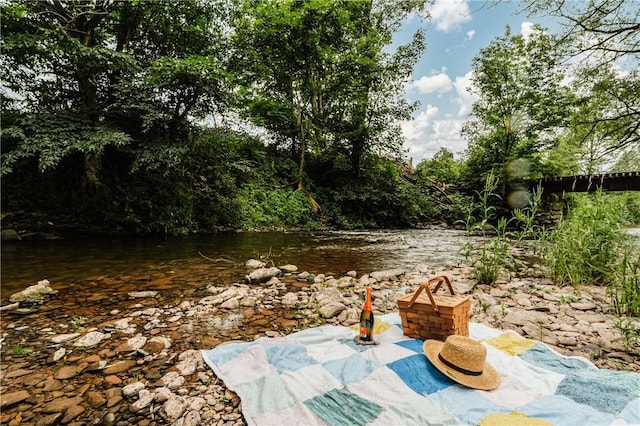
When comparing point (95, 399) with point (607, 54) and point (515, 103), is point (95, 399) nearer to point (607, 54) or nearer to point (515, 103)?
point (607, 54)

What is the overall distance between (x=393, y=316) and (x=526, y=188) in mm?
16963

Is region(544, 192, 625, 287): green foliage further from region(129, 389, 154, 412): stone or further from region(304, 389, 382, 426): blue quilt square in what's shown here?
region(129, 389, 154, 412): stone

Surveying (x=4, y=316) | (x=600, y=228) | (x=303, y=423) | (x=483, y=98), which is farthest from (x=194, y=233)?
(x=483, y=98)

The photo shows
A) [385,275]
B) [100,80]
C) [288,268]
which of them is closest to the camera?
[385,275]

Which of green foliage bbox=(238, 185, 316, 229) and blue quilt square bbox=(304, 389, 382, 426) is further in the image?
green foliage bbox=(238, 185, 316, 229)

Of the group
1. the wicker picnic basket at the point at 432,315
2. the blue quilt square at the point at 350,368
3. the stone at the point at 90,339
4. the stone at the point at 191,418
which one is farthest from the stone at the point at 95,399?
the wicker picnic basket at the point at 432,315

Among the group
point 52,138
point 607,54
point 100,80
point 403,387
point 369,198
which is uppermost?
point 100,80

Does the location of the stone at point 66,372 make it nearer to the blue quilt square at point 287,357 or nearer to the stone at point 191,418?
the stone at point 191,418

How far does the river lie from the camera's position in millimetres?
4391

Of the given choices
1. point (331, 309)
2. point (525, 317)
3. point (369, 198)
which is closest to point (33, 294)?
point (331, 309)

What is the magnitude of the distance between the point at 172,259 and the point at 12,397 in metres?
4.22

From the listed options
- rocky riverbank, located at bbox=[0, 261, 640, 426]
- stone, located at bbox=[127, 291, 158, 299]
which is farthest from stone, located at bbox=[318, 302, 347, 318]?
stone, located at bbox=[127, 291, 158, 299]

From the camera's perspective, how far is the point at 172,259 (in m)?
5.96

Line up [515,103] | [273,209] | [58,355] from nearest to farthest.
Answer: [58,355]
[273,209]
[515,103]
